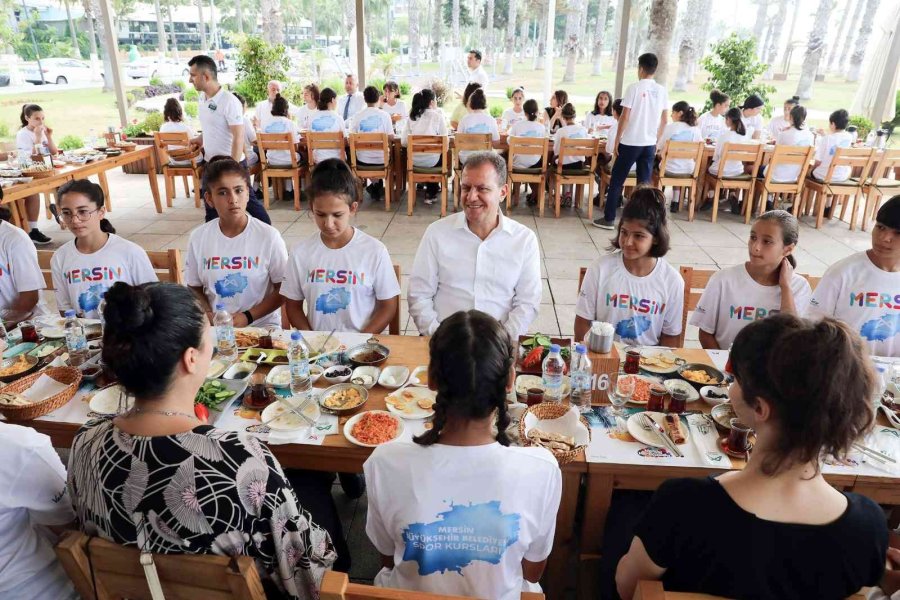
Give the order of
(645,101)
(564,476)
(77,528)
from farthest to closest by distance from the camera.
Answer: (645,101) < (564,476) < (77,528)

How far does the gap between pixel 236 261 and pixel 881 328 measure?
306 cm

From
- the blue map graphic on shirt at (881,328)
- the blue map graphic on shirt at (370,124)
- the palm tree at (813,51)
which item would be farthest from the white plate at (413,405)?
the palm tree at (813,51)

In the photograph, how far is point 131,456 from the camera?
1.17m

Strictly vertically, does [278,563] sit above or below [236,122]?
below

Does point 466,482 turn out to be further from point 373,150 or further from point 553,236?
point 373,150

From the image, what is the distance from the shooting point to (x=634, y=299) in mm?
2529

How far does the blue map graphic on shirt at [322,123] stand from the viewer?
689 cm

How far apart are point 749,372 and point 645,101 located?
5.40m

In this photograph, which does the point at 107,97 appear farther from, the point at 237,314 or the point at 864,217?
the point at 864,217

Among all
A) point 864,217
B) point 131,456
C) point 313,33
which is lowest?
point 864,217

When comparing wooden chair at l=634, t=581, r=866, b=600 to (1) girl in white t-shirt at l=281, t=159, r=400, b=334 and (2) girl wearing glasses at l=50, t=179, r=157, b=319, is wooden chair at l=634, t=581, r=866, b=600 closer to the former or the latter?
(1) girl in white t-shirt at l=281, t=159, r=400, b=334

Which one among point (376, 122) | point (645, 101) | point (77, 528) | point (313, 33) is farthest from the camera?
point (313, 33)

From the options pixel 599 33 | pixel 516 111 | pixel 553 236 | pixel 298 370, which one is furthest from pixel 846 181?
pixel 599 33

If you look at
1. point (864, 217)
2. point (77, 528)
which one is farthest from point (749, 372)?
point (864, 217)
